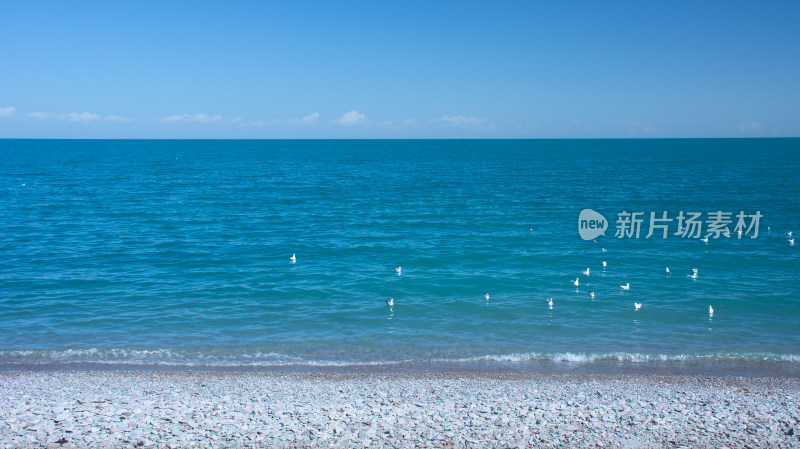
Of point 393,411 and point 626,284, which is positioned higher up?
point 626,284

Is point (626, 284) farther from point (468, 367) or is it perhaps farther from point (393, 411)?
point (393, 411)

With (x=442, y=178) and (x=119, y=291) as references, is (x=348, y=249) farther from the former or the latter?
(x=442, y=178)

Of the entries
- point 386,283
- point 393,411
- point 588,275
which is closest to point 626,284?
point 588,275

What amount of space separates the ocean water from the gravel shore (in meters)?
1.85

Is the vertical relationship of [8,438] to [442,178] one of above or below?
below

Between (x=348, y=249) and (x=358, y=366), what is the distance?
50.2 feet

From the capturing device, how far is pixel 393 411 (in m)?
11.9

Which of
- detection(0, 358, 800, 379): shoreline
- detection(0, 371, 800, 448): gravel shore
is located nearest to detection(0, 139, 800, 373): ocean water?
detection(0, 358, 800, 379): shoreline

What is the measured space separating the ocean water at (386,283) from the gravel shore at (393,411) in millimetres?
1848

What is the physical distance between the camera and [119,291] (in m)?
22.4

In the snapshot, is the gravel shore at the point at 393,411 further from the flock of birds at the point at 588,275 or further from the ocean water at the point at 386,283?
the flock of birds at the point at 588,275

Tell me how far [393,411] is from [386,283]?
1200 cm

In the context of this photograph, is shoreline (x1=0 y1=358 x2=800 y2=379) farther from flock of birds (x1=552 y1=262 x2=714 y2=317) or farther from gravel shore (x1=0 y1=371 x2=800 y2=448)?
flock of birds (x1=552 y1=262 x2=714 y2=317)

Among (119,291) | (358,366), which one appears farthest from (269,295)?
(358,366)
